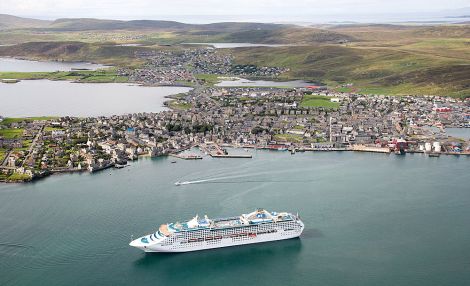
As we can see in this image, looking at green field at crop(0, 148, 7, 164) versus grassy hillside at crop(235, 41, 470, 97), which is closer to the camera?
green field at crop(0, 148, 7, 164)

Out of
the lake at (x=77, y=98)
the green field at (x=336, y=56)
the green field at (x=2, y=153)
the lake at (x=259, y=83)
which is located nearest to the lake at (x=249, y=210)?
the green field at (x=2, y=153)

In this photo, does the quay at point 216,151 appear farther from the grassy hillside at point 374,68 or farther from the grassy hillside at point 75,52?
the grassy hillside at point 75,52

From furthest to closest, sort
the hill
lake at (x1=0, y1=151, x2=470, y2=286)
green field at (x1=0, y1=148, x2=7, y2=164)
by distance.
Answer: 1. the hill
2. green field at (x1=0, y1=148, x2=7, y2=164)
3. lake at (x1=0, y1=151, x2=470, y2=286)

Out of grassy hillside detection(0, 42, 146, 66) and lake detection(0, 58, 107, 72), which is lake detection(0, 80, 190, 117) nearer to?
lake detection(0, 58, 107, 72)

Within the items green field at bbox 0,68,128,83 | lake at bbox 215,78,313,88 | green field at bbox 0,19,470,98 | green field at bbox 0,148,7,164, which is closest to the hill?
green field at bbox 0,19,470,98

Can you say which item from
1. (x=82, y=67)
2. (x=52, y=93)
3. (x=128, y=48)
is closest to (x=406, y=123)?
(x=52, y=93)

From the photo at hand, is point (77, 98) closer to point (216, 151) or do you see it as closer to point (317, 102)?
point (317, 102)
